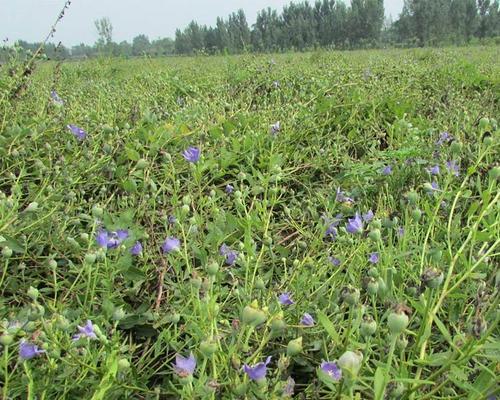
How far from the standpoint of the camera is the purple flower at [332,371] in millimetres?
739

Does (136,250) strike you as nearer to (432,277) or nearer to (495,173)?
(432,277)

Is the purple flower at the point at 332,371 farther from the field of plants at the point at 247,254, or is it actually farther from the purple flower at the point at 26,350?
the purple flower at the point at 26,350

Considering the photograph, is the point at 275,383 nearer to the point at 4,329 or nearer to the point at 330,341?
the point at 330,341

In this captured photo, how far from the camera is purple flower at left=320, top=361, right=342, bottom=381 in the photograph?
0.74 m

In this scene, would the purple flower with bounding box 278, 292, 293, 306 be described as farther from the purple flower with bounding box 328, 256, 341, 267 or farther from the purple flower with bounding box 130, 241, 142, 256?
the purple flower with bounding box 130, 241, 142, 256

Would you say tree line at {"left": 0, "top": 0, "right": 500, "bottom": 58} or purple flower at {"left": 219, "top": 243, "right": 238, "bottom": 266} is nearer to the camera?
purple flower at {"left": 219, "top": 243, "right": 238, "bottom": 266}

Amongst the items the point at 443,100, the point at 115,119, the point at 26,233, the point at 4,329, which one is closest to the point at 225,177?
the point at 115,119

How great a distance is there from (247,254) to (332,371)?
48 cm

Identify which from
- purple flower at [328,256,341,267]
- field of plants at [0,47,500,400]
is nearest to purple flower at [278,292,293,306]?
field of plants at [0,47,500,400]

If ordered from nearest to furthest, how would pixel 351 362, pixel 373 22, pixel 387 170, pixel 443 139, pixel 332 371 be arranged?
pixel 351 362, pixel 332 371, pixel 387 170, pixel 443 139, pixel 373 22

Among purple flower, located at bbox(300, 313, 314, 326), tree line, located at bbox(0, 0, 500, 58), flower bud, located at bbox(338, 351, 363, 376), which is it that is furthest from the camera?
tree line, located at bbox(0, 0, 500, 58)

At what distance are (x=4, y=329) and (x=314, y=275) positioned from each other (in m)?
0.64

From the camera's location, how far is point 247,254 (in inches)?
47.3

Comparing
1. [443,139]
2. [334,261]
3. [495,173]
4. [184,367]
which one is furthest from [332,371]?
[443,139]
